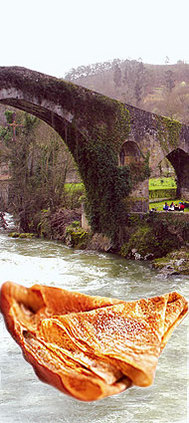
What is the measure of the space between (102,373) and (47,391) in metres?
3.86

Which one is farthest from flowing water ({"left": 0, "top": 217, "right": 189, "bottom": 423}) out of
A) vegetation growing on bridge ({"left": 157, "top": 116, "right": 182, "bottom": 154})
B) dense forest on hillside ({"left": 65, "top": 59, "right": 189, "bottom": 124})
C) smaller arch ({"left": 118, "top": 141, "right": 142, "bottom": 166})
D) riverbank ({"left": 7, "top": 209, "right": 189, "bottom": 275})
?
dense forest on hillside ({"left": 65, "top": 59, "right": 189, "bottom": 124})

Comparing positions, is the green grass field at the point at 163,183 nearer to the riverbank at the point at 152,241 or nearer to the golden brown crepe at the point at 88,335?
the riverbank at the point at 152,241

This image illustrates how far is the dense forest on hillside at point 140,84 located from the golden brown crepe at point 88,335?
38611mm

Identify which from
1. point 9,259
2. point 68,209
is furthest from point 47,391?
point 68,209

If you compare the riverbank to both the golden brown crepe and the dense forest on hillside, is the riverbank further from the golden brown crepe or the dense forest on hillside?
the dense forest on hillside

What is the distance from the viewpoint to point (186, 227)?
48.3 feet

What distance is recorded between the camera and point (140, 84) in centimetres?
5688

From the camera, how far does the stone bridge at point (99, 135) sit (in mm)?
15016

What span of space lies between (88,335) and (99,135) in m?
14.8

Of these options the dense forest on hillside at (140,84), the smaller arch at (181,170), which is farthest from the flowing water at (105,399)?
the dense forest on hillside at (140,84)

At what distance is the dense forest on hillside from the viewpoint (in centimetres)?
4633

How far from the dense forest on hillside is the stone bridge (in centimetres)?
2327

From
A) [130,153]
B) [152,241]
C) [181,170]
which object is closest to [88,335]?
[152,241]

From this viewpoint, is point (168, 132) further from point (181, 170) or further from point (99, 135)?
point (181, 170)
